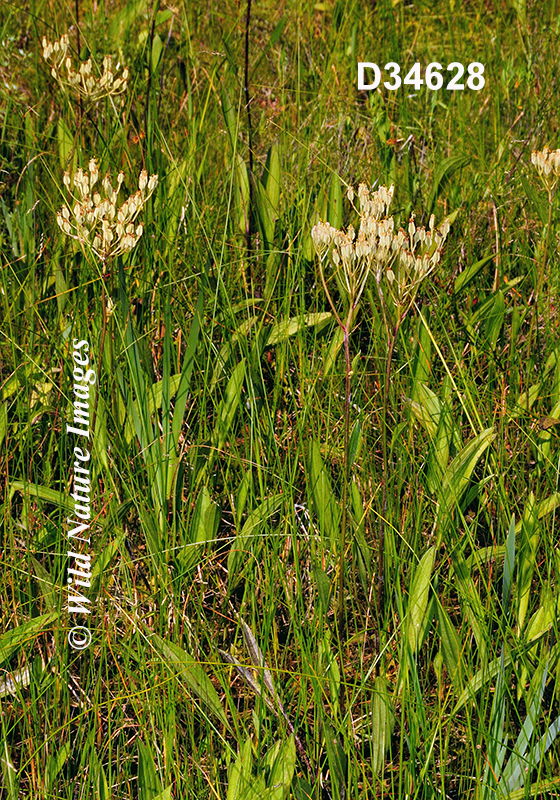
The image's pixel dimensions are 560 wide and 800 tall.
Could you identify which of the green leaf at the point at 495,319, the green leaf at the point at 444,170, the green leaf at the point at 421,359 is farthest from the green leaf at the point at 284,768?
the green leaf at the point at 444,170

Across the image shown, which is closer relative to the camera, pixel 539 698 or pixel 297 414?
pixel 539 698

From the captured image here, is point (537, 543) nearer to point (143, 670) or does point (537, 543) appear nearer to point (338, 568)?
point (338, 568)

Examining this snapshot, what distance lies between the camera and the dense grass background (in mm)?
1468

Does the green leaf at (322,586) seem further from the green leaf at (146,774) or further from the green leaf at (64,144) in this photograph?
the green leaf at (64,144)

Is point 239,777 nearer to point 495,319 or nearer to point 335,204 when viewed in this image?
point 495,319

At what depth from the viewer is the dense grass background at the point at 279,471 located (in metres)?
1.47

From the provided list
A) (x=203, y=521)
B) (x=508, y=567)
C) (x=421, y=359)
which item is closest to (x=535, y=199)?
(x=421, y=359)

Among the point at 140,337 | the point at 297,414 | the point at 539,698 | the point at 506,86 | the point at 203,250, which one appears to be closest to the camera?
the point at 539,698

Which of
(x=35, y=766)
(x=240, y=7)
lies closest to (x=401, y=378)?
(x=35, y=766)

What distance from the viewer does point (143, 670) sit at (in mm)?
1487

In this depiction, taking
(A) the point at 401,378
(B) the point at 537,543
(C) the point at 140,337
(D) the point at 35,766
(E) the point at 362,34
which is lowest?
(D) the point at 35,766

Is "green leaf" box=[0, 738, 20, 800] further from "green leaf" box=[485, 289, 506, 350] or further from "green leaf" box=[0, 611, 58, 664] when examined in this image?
"green leaf" box=[485, 289, 506, 350]

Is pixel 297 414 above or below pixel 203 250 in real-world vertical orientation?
below

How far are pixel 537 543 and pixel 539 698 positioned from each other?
37cm
